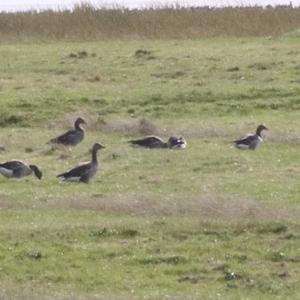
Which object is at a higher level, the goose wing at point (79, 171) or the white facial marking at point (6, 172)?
the goose wing at point (79, 171)

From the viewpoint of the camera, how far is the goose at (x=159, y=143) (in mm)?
22797

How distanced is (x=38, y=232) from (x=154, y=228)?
4.56 feet

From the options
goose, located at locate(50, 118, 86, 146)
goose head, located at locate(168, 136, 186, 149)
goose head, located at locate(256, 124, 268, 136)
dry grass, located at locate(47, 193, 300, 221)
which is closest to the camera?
dry grass, located at locate(47, 193, 300, 221)

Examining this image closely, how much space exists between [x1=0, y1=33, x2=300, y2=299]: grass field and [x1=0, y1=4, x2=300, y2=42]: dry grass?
6.98m

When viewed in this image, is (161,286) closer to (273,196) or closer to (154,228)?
(154,228)

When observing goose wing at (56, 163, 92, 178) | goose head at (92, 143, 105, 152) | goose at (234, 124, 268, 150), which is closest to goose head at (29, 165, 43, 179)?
goose wing at (56, 163, 92, 178)

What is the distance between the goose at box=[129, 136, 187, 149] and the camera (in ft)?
74.8

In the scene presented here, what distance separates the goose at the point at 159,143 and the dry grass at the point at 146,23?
19.9m

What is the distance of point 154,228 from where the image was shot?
16.2m

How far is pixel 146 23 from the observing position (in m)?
45.2

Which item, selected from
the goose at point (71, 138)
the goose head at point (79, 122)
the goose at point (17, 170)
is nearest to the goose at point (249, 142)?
the goose at point (71, 138)

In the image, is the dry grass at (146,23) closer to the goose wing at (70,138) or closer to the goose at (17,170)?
the goose wing at (70,138)

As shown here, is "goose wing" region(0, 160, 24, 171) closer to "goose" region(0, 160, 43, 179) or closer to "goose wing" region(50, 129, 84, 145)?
"goose" region(0, 160, 43, 179)

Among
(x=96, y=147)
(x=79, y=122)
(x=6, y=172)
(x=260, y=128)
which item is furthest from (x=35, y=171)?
(x=260, y=128)
